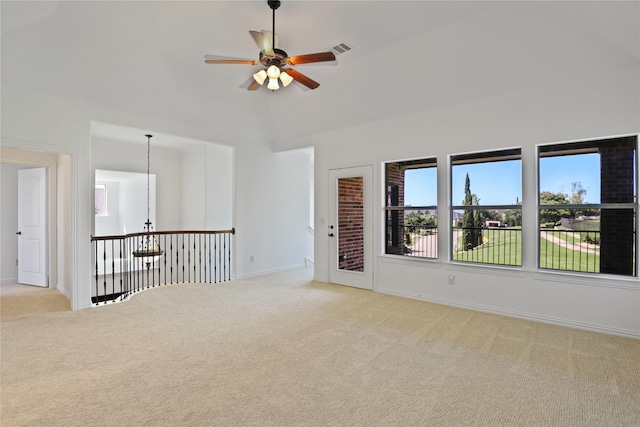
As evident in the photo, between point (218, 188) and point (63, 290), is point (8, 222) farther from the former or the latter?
point (218, 188)

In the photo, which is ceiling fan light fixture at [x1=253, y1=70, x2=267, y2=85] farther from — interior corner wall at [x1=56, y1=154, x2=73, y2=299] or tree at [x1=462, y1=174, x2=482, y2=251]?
tree at [x1=462, y1=174, x2=482, y2=251]

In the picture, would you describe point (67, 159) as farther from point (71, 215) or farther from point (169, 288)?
point (169, 288)

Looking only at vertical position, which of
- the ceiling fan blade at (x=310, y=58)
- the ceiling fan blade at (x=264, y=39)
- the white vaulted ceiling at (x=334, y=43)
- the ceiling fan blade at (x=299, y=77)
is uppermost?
the white vaulted ceiling at (x=334, y=43)

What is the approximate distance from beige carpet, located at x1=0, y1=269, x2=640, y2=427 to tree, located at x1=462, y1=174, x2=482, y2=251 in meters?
1.02

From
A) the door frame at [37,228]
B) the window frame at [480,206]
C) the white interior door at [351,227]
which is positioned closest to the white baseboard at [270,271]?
the white interior door at [351,227]

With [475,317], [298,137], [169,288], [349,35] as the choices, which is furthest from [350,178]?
[169,288]

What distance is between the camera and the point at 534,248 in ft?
13.1

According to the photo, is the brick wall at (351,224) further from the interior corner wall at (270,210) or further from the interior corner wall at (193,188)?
the interior corner wall at (193,188)

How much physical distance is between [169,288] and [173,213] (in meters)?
2.84

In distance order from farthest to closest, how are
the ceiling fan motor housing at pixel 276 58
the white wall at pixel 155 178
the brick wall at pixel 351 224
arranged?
the white wall at pixel 155 178
the brick wall at pixel 351 224
the ceiling fan motor housing at pixel 276 58

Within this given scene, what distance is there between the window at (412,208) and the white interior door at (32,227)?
630 centimetres

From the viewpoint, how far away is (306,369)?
2.73 meters

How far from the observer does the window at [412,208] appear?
4.96m

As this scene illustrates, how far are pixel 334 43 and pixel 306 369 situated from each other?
3846mm
